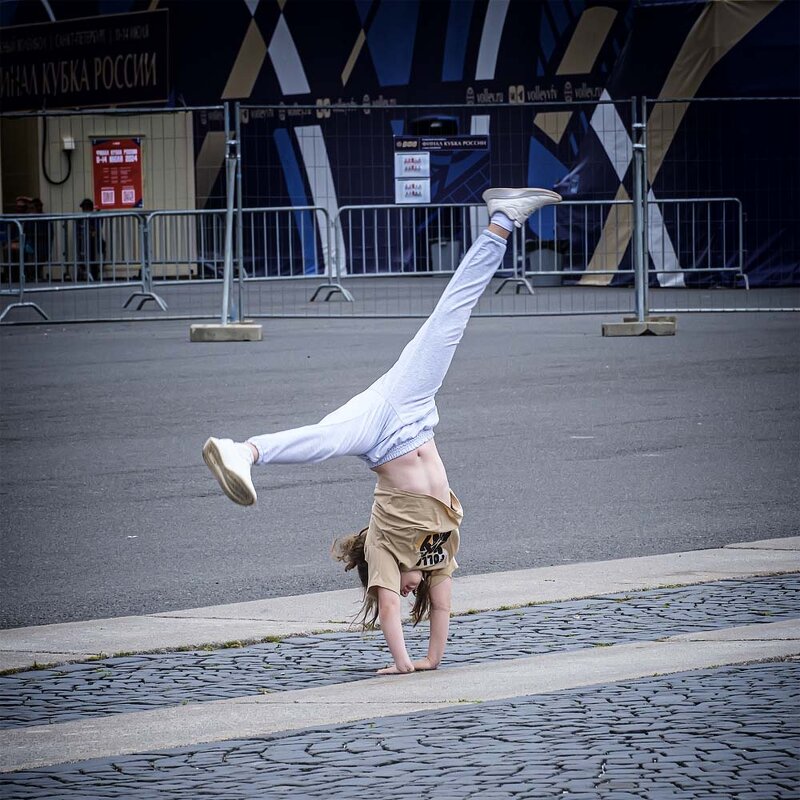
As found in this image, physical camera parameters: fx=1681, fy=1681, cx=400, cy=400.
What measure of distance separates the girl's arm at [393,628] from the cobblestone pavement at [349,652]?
→ 11 cm

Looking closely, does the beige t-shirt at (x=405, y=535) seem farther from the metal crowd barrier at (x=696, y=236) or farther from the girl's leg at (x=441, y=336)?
the metal crowd barrier at (x=696, y=236)

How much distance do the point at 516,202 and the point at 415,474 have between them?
98cm

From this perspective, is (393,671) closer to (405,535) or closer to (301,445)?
(405,535)

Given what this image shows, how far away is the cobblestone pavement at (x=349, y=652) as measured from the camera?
5.08 metres

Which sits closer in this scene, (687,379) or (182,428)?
(182,428)

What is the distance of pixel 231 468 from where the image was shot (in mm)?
4750

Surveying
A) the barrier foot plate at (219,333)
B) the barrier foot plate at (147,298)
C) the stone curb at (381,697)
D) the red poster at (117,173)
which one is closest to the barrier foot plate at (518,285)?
the barrier foot plate at (147,298)

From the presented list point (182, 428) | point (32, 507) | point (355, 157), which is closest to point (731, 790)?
point (32, 507)

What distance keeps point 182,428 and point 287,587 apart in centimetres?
449

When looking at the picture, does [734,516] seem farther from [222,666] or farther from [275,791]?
[275,791]

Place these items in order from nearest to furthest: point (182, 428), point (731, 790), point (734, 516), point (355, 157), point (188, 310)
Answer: point (731, 790) → point (734, 516) → point (182, 428) → point (188, 310) → point (355, 157)

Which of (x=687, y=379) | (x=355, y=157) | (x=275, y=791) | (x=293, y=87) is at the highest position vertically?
(x=293, y=87)

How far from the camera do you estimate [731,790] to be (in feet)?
13.1

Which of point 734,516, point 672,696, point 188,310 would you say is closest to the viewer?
point 672,696
